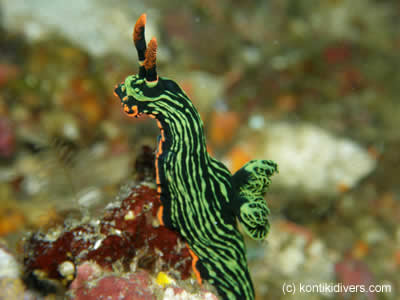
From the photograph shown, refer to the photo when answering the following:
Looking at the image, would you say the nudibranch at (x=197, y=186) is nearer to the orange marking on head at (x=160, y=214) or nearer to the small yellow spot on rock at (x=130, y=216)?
the orange marking on head at (x=160, y=214)

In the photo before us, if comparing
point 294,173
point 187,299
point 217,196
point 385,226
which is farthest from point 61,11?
point 385,226

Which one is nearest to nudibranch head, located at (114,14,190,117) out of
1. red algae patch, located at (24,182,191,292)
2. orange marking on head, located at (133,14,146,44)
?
orange marking on head, located at (133,14,146,44)

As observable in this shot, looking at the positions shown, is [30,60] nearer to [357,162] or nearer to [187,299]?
[187,299]

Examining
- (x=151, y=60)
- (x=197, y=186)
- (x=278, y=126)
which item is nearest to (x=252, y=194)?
(x=197, y=186)

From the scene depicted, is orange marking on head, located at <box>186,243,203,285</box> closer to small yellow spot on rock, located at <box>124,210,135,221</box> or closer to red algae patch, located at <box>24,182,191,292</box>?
red algae patch, located at <box>24,182,191,292</box>

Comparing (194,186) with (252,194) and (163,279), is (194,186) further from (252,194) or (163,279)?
(163,279)

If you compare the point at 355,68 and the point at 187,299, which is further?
the point at 355,68
